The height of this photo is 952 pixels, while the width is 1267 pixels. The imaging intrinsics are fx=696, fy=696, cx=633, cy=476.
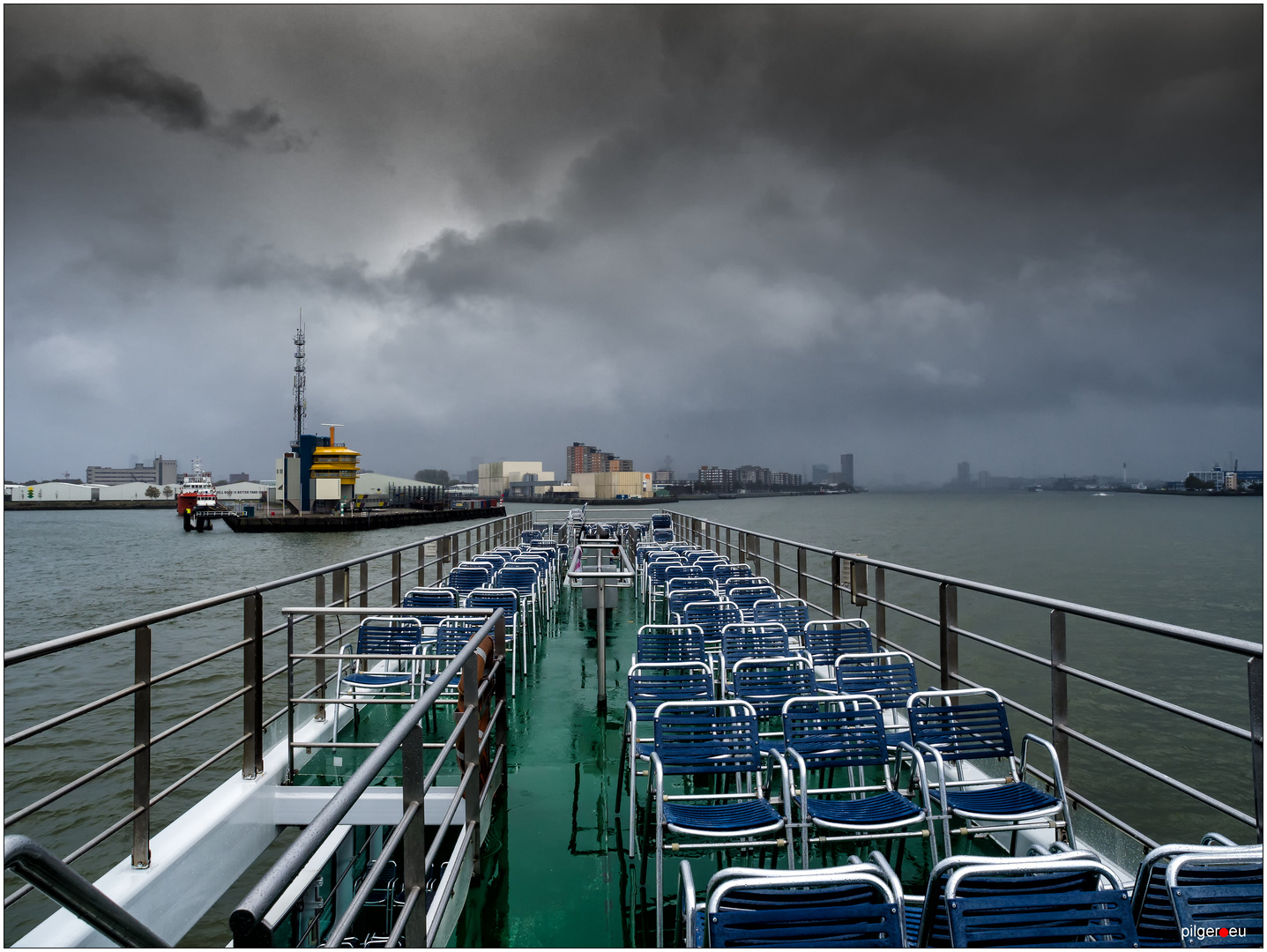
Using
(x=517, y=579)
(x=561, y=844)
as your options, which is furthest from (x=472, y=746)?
(x=517, y=579)

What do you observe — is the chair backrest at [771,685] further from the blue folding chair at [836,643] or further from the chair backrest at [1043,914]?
the chair backrest at [1043,914]

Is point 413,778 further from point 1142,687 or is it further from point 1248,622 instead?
point 1248,622

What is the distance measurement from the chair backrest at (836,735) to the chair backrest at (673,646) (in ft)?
4.39

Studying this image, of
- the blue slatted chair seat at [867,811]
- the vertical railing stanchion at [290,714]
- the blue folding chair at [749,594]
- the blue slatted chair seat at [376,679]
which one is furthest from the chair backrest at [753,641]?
the vertical railing stanchion at [290,714]

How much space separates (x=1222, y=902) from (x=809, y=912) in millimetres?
954

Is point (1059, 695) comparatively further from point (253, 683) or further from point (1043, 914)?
point (253, 683)

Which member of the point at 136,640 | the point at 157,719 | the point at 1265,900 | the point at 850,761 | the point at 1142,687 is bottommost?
the point at 1142,687

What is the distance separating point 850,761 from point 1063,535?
7123 cm

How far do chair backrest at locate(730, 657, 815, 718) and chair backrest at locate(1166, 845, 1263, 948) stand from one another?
7.27 feet

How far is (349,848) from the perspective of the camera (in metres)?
5.73

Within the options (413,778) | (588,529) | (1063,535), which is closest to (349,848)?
(413,778)

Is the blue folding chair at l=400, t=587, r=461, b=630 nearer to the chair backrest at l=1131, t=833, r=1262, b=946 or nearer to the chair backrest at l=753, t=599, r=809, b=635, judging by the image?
the chair backrest at l=753, t=599, r=809, b=635

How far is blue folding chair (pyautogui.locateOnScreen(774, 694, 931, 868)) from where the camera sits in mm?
2854

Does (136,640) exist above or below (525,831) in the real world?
above
